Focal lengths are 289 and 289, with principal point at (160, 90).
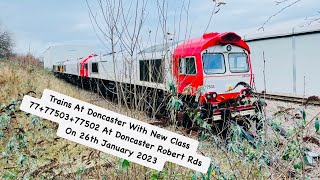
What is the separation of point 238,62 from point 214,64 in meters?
0.86

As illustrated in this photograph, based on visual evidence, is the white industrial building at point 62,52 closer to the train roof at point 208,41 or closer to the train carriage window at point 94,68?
the train carriage window at point 94,68

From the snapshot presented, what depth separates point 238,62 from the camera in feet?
25.1

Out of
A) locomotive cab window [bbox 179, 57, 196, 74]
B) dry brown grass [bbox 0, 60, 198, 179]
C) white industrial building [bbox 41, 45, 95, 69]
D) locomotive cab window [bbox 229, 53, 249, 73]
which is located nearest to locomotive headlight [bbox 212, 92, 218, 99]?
locomotive cab window [bbox 179, 57, 196, 74]

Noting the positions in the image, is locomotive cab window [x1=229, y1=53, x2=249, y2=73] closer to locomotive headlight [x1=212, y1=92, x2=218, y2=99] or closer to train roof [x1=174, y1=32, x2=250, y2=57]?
train roof [x1=174, y1=32, x2=250, y2=57]

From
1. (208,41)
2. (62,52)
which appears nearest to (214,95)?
(208,41)

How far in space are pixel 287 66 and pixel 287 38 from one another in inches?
57.4

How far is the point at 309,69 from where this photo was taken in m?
13.9

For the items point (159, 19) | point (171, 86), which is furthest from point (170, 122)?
point (159, 19)

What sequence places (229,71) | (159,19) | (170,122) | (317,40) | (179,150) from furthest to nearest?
(317,40) → (229,71) → (159,19) → (170,122) → (179,150)

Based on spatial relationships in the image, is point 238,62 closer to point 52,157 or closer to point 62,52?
point 52,157

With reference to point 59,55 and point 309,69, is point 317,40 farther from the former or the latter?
point 59,55

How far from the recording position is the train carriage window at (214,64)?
695cm

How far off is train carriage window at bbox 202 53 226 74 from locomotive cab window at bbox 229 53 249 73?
31 cm

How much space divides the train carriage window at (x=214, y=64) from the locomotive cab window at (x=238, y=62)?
1.02 ft
